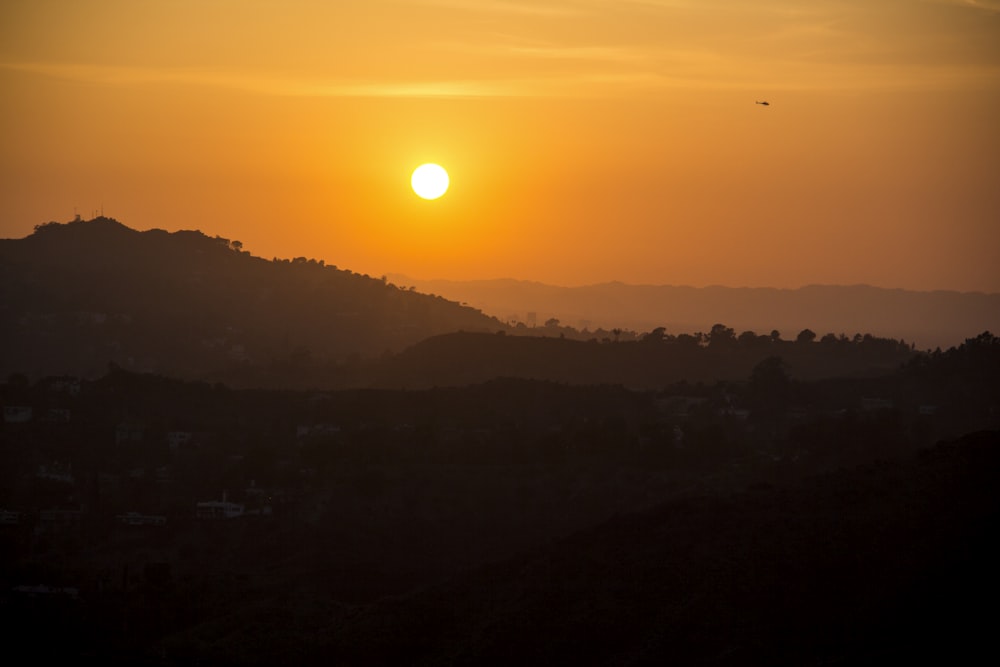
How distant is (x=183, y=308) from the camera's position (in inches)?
5394

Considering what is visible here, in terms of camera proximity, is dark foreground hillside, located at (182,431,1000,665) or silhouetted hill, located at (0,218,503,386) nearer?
dark foreground hillside, located at (182,431,1000,665)

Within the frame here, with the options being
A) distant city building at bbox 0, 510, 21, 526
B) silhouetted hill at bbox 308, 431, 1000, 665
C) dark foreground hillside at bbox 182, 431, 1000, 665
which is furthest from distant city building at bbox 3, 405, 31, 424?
silhouetted hill at bbox 308, 431, 1000, 665

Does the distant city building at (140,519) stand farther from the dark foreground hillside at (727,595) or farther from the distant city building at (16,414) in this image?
the dark foreground hillside at (727,595)

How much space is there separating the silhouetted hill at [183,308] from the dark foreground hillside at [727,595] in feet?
218

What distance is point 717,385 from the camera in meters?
96.0

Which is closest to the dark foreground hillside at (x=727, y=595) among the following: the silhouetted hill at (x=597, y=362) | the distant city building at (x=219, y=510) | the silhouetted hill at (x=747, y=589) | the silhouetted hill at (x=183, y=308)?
the silhouetted hill at (x=747, y=589)

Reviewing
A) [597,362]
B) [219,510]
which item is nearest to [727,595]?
[219,510]

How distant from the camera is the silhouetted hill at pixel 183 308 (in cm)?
12294

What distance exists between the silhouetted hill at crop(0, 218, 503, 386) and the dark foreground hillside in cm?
6660

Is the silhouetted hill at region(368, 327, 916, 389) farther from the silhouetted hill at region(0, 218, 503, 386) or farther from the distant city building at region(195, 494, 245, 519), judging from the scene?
the distant city building at region(195, 494, 245, 519)

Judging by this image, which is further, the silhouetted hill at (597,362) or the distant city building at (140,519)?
the silhouetted hill at (597,362)

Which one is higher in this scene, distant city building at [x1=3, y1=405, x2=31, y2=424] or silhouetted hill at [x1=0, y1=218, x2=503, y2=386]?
silhouetted hill at [x1=0, y1=218, x2=503, y2=386]

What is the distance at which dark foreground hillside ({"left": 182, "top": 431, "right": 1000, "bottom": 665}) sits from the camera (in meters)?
38.2

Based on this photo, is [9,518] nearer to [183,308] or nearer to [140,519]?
[140,519]
